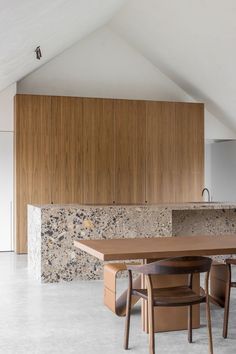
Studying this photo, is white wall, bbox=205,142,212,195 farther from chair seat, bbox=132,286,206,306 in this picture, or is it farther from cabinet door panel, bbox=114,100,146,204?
chair seat, bbox=132,286,206,306

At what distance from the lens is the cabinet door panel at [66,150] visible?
8.41 m

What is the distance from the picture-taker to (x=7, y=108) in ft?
28.3

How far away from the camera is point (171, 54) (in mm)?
8727

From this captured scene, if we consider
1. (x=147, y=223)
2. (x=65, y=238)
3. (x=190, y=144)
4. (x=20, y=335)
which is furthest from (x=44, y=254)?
(x=190, y=144)

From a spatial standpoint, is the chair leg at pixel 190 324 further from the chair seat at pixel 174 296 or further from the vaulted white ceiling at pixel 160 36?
the vaulted white ceiling at pixel 160 36

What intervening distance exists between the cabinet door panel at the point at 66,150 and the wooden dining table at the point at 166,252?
163 inches

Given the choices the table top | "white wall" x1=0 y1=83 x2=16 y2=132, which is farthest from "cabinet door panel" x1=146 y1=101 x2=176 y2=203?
the table top

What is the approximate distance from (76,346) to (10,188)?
5.28 m

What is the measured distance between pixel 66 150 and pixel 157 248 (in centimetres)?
477

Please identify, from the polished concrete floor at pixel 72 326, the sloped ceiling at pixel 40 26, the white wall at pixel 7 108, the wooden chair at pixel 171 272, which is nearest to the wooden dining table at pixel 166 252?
the polished concrete floor at pixel 72 326

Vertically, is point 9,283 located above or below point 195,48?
below

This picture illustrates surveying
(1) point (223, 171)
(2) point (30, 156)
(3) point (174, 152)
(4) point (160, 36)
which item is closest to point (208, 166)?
(1) point (223, 171)

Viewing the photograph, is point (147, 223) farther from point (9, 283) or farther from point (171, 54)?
point (171, 54)

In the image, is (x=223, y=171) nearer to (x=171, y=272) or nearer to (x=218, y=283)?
(x=218, y=283)
